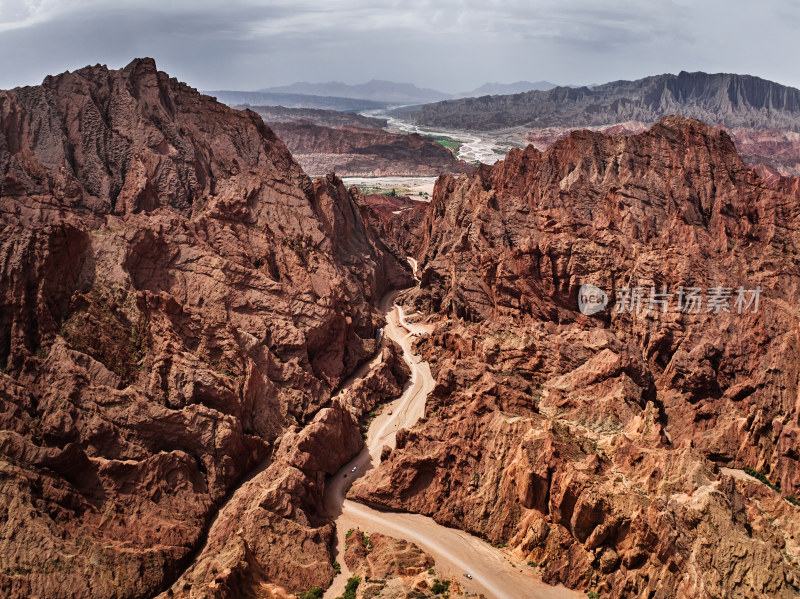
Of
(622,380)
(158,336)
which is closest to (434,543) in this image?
(622,380)

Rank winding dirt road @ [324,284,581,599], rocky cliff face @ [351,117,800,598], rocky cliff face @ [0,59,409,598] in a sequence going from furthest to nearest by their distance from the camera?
rocky cliff face @ [0,59,409,598] → winding dirt road @ [324,284,581,599] → rocky cliff face @ [351,117,800,598]

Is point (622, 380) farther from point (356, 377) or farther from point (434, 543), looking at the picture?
point (356, 377)

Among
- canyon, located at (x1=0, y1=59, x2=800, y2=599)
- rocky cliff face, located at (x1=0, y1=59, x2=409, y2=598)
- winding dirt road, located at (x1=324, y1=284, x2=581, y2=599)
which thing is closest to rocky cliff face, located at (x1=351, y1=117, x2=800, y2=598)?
canyon, located at (x1=0, y1=59, x2=800, y2=599)

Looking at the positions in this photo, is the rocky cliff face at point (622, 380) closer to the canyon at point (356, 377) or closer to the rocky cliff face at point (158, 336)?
the canyon at point (356, 377)

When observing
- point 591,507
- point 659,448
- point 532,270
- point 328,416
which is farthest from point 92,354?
point 532,270

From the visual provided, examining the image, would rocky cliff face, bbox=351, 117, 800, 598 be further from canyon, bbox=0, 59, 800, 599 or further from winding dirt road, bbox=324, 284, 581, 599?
winding dirt road, bbox=324, 284, 581, 599

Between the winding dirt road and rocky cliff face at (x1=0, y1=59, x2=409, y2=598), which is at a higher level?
rocky cliff face at (x1=0, y1=59, x2=409, y2=598)
